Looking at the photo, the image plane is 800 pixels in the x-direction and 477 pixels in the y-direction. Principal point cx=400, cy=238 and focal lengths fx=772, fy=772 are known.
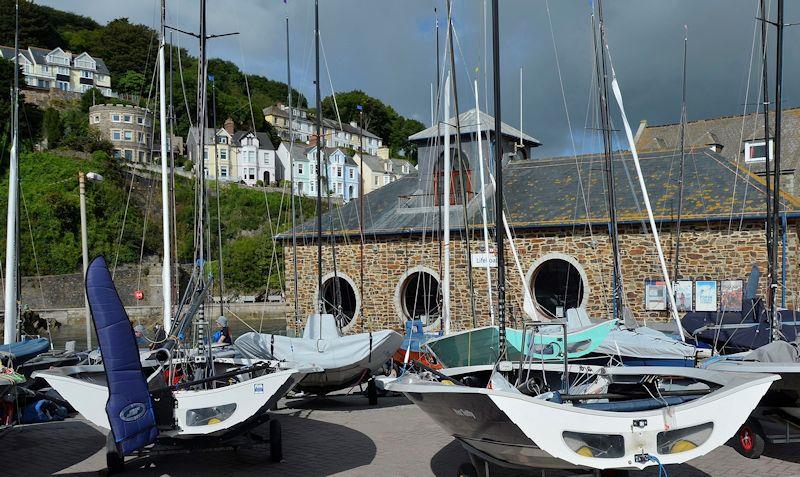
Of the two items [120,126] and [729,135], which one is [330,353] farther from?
[120,126]

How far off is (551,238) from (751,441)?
13817 millimetres

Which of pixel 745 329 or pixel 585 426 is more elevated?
pixel 585 426

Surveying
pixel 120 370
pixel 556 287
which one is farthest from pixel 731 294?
pixel 120 370

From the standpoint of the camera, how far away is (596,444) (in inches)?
236

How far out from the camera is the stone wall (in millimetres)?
19969

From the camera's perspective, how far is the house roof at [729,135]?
36344 mm

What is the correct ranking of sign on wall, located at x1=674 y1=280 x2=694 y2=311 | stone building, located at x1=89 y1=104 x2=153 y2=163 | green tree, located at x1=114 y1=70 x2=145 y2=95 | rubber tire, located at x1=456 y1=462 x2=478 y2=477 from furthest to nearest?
green tree, located at x1=114 y1=70 x2=145 y2=95 → stone building, located at x1=89 y1=104 x2=153 y2=163 → sign on wall, located at x1=674 y1=280 x2=694 y2=311 → rubber tire, located at x1=456 y1=462 x2=478 y2=477

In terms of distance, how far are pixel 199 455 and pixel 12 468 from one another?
6.66ft

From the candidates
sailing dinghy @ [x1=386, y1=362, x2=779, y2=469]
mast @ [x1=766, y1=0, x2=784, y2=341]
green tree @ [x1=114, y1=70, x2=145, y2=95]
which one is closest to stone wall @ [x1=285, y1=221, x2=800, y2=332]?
mast @ [x1=766, y1=0, x2=784, y2=341]

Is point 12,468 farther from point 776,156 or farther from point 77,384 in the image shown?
point 776,156

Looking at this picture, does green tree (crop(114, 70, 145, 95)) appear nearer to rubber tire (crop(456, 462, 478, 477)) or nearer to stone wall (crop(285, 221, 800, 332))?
stone wall (crop(285, 221, 800, 332))

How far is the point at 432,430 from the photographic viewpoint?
34.4ft

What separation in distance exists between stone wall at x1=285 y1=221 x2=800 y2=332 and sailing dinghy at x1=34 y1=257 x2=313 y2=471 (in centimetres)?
1429

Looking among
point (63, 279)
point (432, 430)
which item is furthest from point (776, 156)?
point (63, 279)
